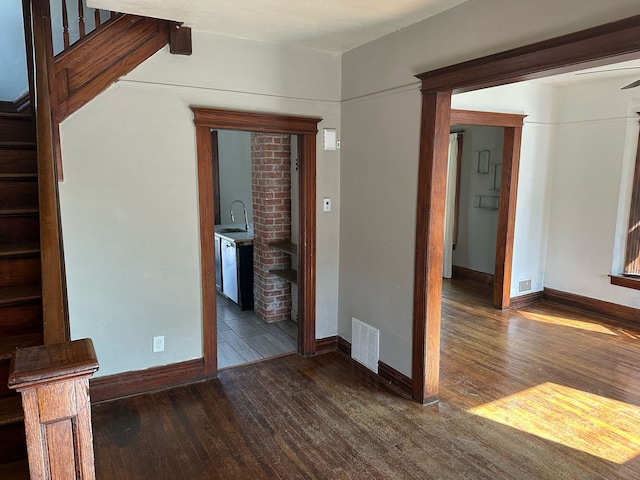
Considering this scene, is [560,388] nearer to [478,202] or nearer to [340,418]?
[340,418]

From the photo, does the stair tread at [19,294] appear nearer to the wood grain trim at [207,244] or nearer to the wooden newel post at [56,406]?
the wooden newel post at [56,406]

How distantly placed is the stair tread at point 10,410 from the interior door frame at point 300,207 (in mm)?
1726

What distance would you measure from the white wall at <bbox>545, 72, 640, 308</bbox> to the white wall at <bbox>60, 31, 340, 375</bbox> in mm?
3513

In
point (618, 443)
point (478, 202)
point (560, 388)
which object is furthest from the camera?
point (478, 202)

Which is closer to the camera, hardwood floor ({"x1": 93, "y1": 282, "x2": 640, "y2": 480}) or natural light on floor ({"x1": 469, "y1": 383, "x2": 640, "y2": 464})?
hardwood floor ({"x1": 93, "y1": 282, "x2": 640, "y2": 480})

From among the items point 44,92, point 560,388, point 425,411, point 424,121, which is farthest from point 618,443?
point 44,92

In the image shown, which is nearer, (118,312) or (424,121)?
(424,121)

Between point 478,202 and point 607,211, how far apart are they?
5.93 feet

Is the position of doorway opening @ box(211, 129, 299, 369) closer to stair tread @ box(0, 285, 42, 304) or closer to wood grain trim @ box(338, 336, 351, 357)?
wood grain trim @ box(338, 336, 351, 357)

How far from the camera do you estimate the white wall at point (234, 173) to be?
6.62 metres

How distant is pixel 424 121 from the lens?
2.94m

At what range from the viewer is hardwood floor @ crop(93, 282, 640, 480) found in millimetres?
2484

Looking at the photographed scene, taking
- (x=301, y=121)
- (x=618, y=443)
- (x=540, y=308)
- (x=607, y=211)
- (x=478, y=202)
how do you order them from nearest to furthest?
(x=618, y=443) < (x=301, y=121) < (x=607, y=211) < (x=540, y=308) < (x=478, y=202)

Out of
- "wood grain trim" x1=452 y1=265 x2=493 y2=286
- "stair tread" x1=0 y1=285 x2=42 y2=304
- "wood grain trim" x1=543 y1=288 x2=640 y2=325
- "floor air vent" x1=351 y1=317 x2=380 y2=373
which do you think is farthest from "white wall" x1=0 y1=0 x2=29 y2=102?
"wood grain trim" x1=543 y1=288 x2=640 y2=325
